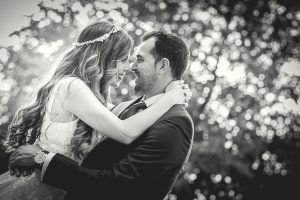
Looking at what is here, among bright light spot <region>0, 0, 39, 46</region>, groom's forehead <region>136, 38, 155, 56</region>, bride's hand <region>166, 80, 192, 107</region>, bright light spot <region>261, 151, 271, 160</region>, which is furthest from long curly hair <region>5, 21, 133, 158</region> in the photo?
bright light spot <region>261, 151, 271, 160</region>

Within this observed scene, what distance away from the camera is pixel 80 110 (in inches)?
121

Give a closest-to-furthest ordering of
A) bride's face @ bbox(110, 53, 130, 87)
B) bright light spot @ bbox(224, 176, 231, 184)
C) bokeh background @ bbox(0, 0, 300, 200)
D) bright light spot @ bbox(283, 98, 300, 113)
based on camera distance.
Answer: bride's face @ bbox(110, 53, 130, 87) → bokeh background @ bbox(0, 0, 300, 200) → bright light spot @ bbox(283, 98, 300, 113) → bright light spot @ bbox(224, 176, 231, 184)

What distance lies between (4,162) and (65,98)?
2.62ft

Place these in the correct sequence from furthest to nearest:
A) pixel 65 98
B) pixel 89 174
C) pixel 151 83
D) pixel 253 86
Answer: pixel 253 86, pixel 151 83, pixel 65 98, pixel 89 174

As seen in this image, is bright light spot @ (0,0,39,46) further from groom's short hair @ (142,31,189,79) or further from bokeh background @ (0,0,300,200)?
groom's short hair @ (142,31,189,79)

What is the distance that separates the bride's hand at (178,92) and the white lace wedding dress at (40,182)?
92 cm

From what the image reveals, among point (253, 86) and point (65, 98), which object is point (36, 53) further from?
point (65, 98)

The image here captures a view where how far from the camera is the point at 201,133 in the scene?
38.3ft

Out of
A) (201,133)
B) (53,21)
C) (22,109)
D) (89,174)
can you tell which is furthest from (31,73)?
(89,174)

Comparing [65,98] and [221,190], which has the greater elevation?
[65,98]

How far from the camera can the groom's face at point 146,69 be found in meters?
3.72

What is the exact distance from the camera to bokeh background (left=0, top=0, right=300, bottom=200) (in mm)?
11016

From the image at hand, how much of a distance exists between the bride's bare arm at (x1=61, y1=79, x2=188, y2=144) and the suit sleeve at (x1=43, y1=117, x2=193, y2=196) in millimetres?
120

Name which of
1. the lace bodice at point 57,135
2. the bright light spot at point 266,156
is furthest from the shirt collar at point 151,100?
the bright light spot at point 266,156
